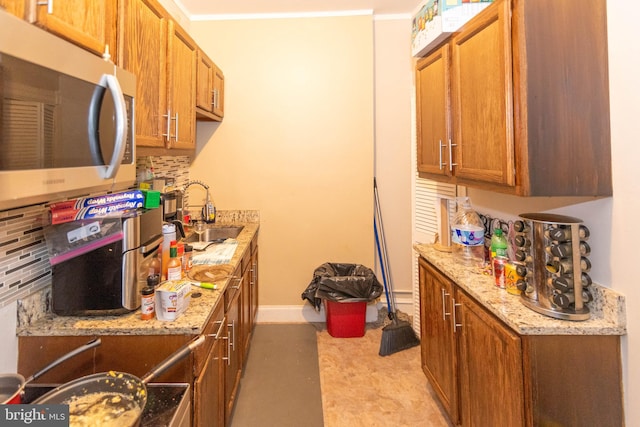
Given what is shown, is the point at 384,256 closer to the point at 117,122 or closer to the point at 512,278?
the point at 512,278

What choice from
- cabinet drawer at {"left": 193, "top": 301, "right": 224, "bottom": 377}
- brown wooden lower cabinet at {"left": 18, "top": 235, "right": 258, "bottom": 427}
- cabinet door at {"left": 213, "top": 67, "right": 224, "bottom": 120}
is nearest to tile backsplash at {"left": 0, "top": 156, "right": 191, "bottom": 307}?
brown wooden lower cabinet at {"left": 18, "top": 235, "right": 258, "bottom": 427}

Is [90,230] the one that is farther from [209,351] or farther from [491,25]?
[491,25]

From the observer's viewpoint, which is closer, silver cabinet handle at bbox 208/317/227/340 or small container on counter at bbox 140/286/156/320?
small container on counter at bbox 140/286/156/320

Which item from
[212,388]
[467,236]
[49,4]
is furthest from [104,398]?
[467,236]

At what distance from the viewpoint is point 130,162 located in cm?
101

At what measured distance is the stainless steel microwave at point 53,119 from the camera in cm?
62

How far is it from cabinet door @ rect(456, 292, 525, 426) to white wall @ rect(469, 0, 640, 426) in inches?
14.7

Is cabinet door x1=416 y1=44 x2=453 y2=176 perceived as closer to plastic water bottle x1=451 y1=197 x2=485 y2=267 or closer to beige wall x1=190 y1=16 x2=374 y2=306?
plastic water bottle x1=451 y1=197 x2=485 y2=267

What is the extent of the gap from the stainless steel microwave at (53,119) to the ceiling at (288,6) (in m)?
2.25

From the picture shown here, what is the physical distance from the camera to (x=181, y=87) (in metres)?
1.91

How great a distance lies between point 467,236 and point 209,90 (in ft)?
7.09

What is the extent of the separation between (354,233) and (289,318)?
40.5 inches

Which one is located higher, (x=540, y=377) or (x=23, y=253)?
(x=23, y=253)

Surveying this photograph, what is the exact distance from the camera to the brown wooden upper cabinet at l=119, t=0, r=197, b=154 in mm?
1363
